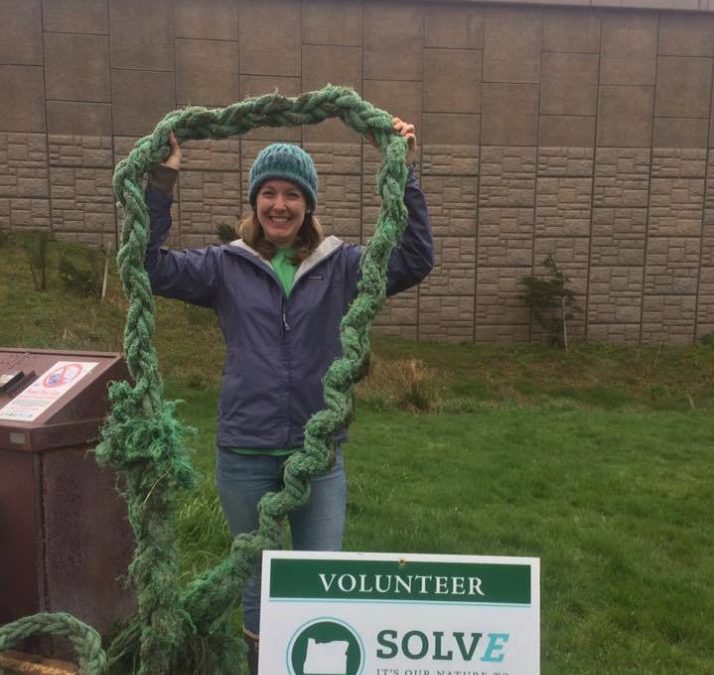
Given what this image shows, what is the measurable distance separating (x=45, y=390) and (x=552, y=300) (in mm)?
9999

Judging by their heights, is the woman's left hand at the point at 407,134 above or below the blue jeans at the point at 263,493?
above

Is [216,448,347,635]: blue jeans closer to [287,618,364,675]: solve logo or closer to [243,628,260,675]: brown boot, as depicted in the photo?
[243,628,260,675]: brown boot

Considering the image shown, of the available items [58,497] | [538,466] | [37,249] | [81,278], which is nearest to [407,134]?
[58,497]

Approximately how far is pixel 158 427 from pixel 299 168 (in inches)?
30.0

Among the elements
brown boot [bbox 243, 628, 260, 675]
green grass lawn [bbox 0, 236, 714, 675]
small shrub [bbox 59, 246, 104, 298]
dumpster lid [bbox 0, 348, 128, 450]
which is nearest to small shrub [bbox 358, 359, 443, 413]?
green grass lawn [bbox 0, 236, 714, 675]

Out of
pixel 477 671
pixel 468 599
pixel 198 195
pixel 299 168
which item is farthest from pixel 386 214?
pixel 198 195

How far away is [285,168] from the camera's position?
6.33ft

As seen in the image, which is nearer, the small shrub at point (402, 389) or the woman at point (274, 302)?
the woman at point (274, 302)

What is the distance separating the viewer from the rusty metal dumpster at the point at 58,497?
7.29 feet

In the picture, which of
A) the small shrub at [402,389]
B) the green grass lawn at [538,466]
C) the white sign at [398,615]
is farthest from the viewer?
the small shrub at [402,389]

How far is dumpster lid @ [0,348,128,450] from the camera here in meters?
2.20

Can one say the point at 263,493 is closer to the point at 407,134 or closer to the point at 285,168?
the point at 285,168

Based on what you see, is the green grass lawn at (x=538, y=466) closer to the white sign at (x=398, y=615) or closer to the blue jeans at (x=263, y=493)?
the blue jeans at (x=263, y=493)

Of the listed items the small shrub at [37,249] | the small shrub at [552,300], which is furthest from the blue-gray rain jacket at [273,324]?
the small shrub at [552,300]
